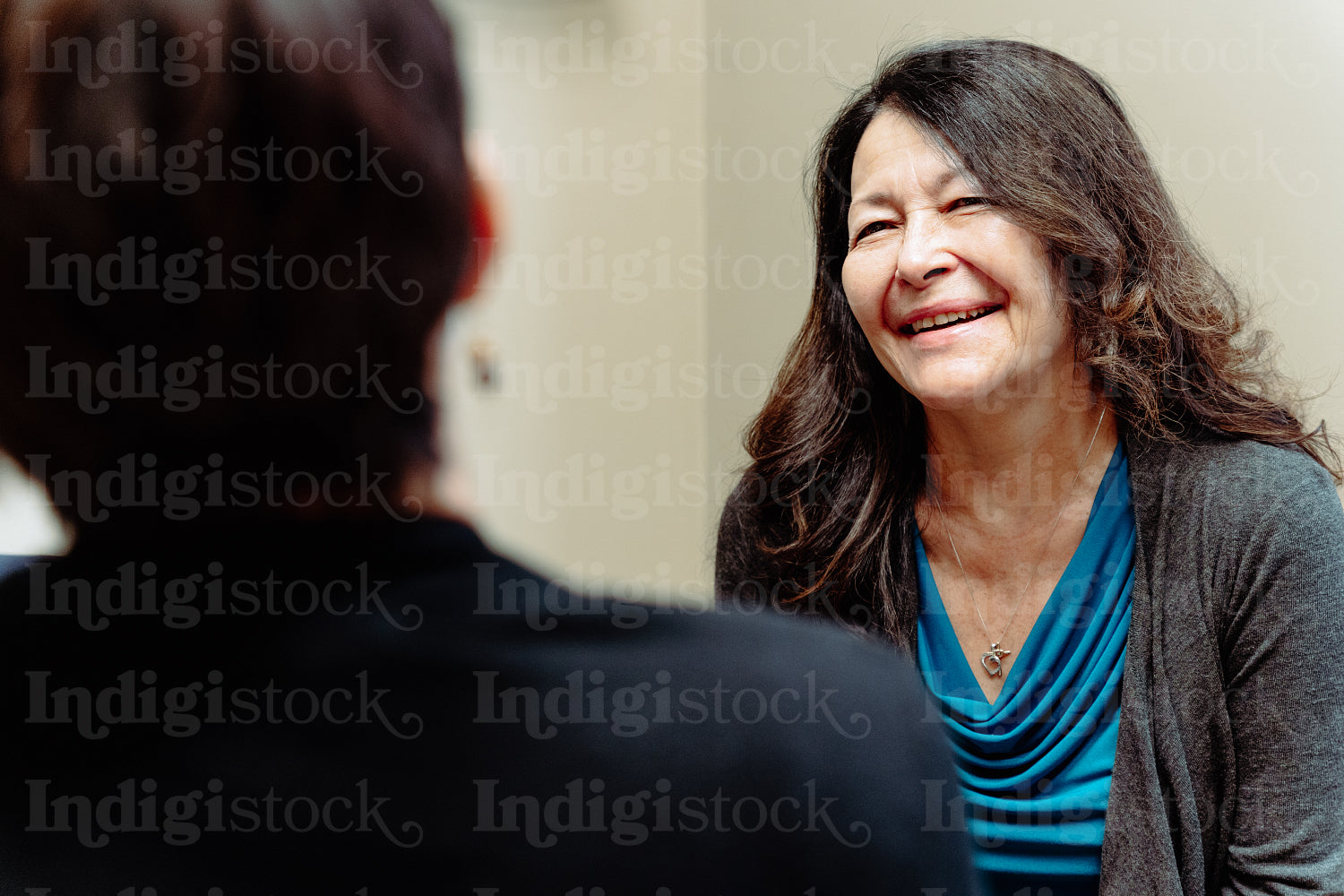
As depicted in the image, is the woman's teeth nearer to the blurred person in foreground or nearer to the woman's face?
the woman's face

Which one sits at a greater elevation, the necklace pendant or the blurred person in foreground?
the blurred person in foreground

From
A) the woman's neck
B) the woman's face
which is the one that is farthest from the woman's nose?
the woman's neck

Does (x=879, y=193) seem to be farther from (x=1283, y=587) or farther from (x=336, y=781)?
(x=336, y=781)

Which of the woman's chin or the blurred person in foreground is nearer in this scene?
the blurred person in foreground

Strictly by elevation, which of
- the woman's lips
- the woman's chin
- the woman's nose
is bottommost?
the woman's chin

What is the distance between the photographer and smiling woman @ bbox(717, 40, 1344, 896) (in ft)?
2.66

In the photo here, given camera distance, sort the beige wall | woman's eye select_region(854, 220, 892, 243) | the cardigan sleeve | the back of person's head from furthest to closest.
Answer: the beige wall, woman's eye select_region(854, 220, 892, 243), the cardigan sleeve, the back of person's head

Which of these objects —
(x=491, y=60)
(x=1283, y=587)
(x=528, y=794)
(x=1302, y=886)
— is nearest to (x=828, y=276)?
(x=491, y=60)

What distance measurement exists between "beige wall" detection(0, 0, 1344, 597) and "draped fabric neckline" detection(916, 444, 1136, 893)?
1.14ft

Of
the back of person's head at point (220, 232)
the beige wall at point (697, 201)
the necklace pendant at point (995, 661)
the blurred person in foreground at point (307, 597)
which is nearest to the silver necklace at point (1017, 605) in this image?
the necklace pendant at point (995, 661)

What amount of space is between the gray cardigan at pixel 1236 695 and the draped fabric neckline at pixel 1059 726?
2 cm

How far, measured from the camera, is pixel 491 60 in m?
0.92

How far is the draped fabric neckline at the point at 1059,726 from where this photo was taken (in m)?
0.85

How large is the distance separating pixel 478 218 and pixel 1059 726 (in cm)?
70
